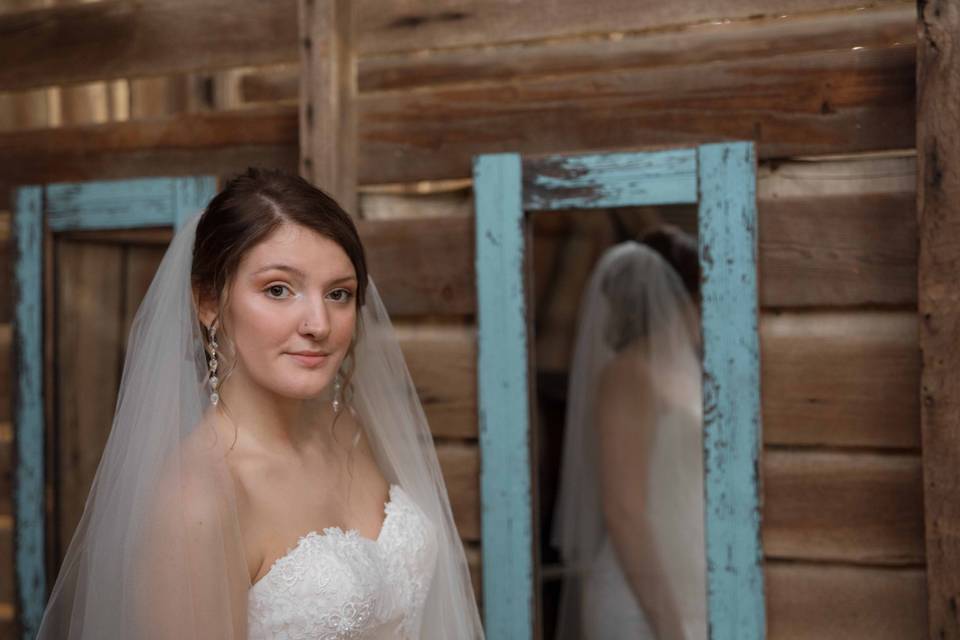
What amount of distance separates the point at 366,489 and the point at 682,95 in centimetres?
144

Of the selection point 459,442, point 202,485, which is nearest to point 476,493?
point 459,442

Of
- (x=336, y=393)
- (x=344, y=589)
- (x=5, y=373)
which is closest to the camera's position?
(x=344, y=589)

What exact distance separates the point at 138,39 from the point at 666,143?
1963 mm

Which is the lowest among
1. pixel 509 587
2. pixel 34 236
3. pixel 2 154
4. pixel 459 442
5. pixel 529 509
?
pixel 509 587

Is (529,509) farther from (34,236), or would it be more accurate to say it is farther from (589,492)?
(34,236)

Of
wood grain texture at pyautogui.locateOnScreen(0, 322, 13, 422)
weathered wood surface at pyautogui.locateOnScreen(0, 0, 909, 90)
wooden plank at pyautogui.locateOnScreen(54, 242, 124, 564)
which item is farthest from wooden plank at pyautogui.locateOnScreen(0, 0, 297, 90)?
wood grain texture at pyautogui.locateOnScreen(0, 322, 13, 422)

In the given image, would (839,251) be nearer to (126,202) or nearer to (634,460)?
(634,460)

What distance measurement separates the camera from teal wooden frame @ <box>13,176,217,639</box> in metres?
3.49

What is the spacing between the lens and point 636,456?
3.83 meters

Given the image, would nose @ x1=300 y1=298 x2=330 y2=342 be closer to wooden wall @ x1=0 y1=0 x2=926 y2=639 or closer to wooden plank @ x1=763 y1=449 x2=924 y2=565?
wooden wall @ x1=0 y1=0 x2=926 y2=639

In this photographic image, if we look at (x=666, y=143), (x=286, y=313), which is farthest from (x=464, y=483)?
(x=666, y=143)

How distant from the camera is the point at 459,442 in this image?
3127mm

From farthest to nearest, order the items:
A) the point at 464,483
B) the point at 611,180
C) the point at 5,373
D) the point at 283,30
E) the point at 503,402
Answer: the point at 5,373
the point at 283,30
the point at 464,483
the point at 503,402
the point at 611,180

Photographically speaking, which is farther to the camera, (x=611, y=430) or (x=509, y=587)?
(x=611, y=430)
